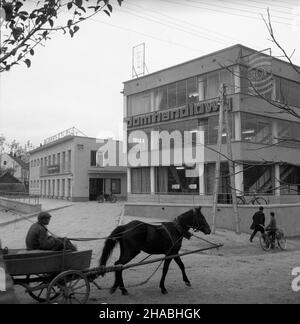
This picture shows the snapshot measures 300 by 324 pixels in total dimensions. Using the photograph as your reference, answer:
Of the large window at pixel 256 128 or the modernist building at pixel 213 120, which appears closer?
the modernist building at pixel 213 120

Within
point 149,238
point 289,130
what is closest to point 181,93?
point 289,130

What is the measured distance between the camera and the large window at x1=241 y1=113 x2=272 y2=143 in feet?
92.1

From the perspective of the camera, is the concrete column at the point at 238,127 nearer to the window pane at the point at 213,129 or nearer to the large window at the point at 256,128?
the large window at the point at 256,128

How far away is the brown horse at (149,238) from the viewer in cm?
856

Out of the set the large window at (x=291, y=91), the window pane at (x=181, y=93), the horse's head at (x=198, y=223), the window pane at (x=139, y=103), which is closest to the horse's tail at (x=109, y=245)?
the horse's head at (x=198, y=223)

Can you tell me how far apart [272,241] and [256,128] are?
1256 centimetres

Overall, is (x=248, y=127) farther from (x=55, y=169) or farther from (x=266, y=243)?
(x=55, y=169)

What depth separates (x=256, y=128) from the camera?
1134 inches

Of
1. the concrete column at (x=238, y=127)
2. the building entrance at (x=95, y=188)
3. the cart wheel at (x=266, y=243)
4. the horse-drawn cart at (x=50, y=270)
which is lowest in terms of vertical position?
the cart wheel at (x=266, y=243)

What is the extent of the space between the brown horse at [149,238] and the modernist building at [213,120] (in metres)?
17.3
